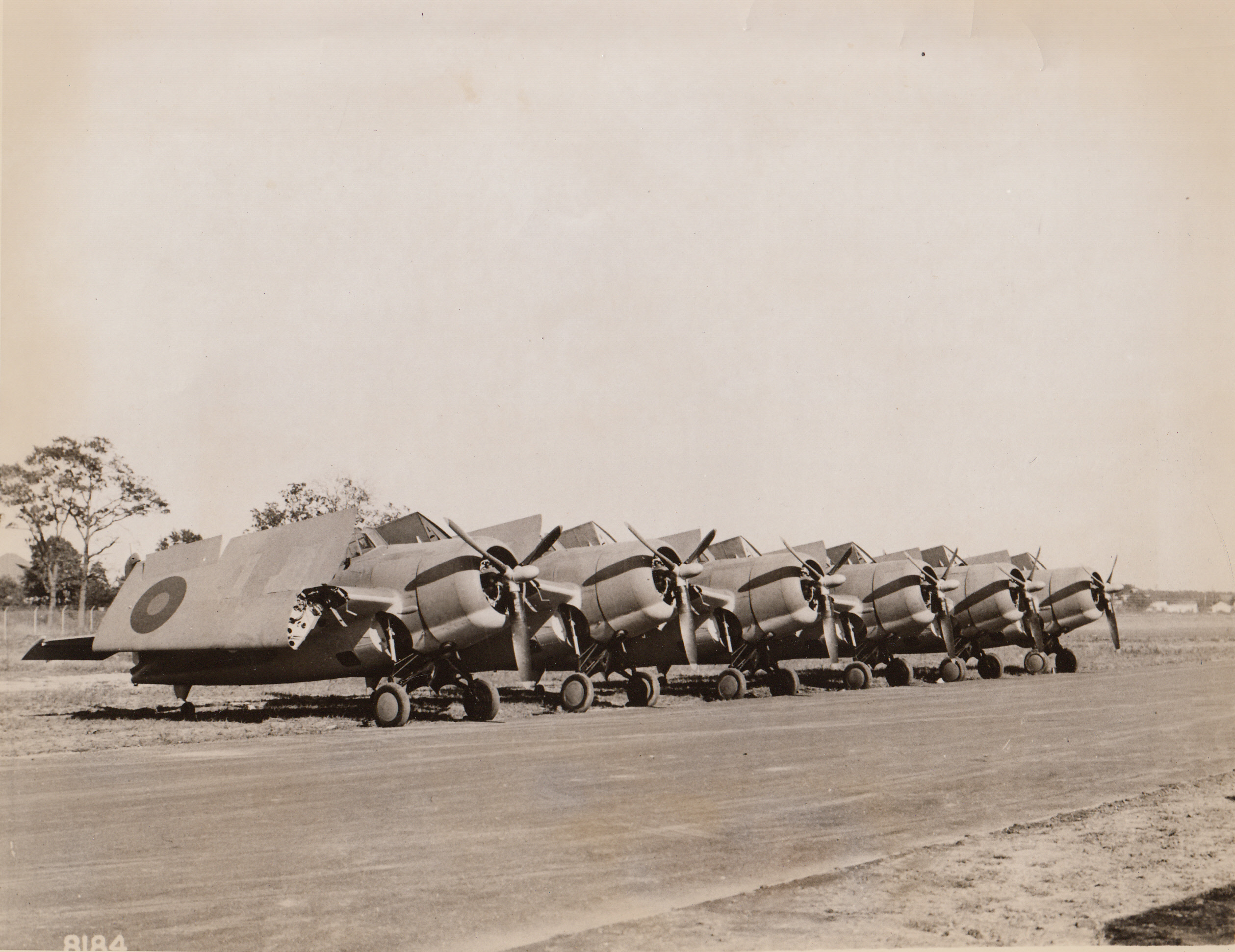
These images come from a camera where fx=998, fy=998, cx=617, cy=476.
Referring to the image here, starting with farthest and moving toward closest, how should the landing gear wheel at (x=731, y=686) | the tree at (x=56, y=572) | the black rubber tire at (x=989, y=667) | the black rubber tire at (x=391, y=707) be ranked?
the tree at (x=56, y=572)
the black rubber tire at (x=989, y=667)
the landing gear wheel at (x=731, y=686)
the black rubber tire at (x=391, y=707)

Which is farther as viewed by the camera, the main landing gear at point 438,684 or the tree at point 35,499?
the tree at point 35,499

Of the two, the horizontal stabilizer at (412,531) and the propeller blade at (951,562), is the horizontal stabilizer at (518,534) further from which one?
the propeller blade at (951,562)

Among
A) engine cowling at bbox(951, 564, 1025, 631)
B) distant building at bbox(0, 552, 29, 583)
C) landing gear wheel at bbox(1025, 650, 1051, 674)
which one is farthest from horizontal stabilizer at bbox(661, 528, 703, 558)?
distant building at bbox(0, 552, 29, 583)

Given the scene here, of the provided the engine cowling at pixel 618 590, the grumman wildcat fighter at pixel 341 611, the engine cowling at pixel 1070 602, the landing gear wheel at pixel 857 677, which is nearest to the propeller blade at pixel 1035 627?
the engine cowling at pixel 1070 602

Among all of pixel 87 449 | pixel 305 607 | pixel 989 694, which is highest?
pixel 87 449

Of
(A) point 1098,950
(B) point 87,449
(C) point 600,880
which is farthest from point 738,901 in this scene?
(B) point 87,449

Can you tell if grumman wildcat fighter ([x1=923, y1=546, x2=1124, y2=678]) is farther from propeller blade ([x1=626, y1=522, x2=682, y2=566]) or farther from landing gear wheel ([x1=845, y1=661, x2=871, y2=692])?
propeller blade ([x1=626, y1=522, x2=682, y2=566])

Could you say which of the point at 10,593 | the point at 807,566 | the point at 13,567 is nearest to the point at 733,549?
the point at 807,566

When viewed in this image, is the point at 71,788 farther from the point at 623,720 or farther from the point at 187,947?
the point at 623,720
